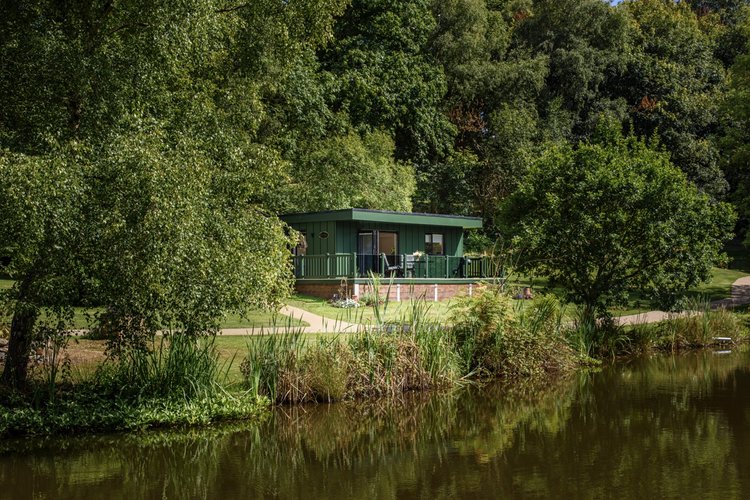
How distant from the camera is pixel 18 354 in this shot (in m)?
11.3

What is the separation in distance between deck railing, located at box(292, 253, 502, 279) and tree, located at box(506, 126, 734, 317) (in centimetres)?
874

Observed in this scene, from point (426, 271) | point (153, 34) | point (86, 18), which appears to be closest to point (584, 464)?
point (153, 34)

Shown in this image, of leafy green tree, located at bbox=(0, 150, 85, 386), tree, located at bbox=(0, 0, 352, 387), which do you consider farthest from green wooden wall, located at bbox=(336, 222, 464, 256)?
leafy green tree, located at bbox=(0, 150, 85, 386)

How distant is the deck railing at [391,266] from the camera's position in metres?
27.9

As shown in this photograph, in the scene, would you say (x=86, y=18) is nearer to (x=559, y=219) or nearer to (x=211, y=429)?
(x=211, y=429)

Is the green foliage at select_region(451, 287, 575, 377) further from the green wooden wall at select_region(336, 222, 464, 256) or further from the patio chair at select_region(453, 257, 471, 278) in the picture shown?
the patio chair at select_region(453, 257, 471, 278)

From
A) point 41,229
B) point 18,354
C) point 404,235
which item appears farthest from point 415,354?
point 404,235

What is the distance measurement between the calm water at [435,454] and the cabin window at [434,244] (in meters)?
18.7

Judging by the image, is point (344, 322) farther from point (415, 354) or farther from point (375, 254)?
point (375, 254)

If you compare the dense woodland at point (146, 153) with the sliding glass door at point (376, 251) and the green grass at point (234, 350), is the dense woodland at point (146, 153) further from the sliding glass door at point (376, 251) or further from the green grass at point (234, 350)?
the sliding glass door at point (376, 251)

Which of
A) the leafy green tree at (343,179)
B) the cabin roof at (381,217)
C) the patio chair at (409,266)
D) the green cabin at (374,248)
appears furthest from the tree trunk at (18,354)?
the leafy green tree at (343,179)

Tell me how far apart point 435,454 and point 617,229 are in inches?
387

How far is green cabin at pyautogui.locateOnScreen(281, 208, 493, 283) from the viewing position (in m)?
28.3

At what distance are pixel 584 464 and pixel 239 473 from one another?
3891 millimetres
